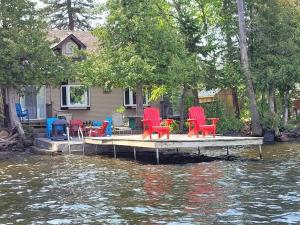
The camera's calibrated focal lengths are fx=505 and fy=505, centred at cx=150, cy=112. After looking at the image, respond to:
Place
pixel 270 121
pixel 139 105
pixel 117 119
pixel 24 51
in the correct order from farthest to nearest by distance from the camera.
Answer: pixel 117 119
pixel 270 121
pixel 139 105
pixel 24 51

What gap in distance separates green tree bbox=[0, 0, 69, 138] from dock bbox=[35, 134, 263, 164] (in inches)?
120

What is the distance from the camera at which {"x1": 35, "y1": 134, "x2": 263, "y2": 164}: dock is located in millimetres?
16891

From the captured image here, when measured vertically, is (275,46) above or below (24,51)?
above

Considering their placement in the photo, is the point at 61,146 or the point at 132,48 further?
the point at 132,48

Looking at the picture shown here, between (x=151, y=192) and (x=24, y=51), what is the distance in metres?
13.8

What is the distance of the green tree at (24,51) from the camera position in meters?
23.5

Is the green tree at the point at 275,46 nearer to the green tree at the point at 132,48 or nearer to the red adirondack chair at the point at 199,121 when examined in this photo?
the green tree at the point at 132,48

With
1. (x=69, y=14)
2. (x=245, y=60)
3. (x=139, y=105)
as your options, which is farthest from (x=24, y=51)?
(x=69, y=14)

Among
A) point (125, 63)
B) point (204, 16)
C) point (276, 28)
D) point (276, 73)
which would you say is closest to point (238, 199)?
point (125, 63)

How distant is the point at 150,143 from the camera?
16938mm

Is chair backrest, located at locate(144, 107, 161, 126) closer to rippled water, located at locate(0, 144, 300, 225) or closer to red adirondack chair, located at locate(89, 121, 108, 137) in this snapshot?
rippled water, located at locate(0, 144, 300, 225)

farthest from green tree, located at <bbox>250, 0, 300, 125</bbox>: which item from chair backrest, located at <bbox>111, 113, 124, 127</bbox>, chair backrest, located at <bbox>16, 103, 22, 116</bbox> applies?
chair backrest, located at <bbox>16, 103, 22, 116</bbox>

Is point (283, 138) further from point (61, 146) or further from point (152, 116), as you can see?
point (61, 146)

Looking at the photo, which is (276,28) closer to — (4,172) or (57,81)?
(57,81)
